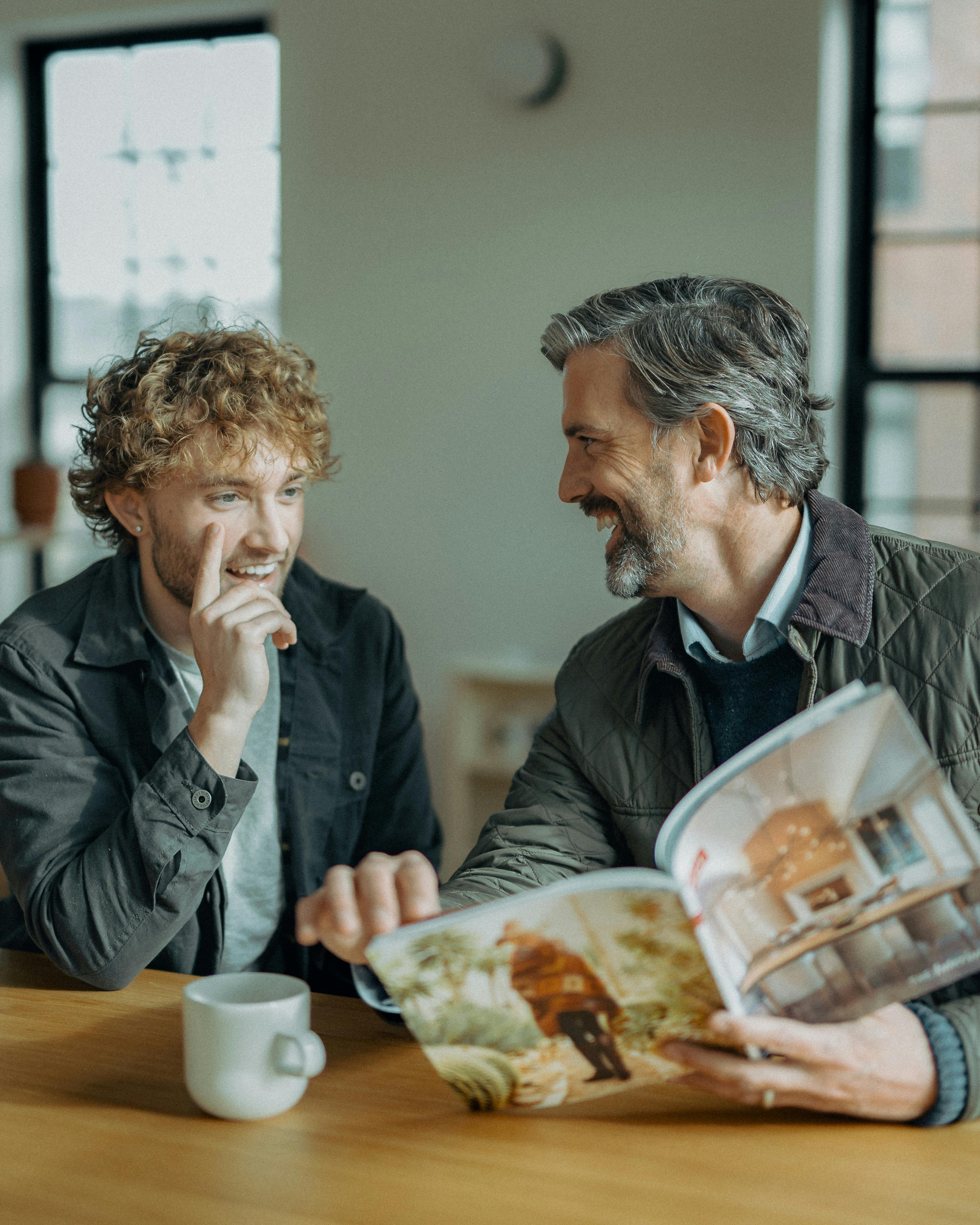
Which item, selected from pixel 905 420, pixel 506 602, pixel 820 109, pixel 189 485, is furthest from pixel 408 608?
pixel 189 485

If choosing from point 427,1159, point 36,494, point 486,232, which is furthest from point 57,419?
point 427,1159

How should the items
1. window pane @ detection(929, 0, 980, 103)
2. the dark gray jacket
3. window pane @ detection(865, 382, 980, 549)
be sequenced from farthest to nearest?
window pane @ detection(865, 382, 980, 549)
window pane @ detection(929, 0, 980, 103)
the dark gray jacket

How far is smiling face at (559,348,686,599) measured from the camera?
1.44 meters

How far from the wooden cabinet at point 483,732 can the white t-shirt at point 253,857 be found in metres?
1.69

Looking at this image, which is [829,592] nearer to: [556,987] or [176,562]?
[556,987]

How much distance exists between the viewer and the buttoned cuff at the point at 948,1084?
38.3 inches

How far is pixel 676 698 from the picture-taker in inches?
55.8

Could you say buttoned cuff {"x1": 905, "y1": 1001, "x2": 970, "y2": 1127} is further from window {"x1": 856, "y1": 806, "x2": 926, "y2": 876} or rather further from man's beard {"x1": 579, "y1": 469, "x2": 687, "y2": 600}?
man's beard {"x1": 579, "y1": 469, "x2": 687, "y2": 600}

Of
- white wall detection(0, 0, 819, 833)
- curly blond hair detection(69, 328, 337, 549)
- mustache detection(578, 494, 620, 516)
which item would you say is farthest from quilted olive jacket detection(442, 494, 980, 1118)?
white wall detection(0, 0, 819, 833)

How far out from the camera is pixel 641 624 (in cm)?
152

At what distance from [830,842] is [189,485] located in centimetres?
98

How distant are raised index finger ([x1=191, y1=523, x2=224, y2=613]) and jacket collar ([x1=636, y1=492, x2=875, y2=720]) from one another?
0.52 m

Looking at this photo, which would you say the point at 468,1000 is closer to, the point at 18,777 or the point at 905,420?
the point at 18,777

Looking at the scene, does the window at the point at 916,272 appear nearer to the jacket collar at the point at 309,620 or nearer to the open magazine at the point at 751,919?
the jacket collar at the point at 309,620
